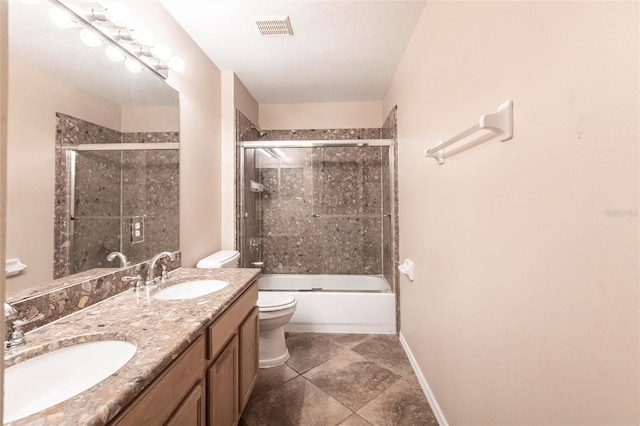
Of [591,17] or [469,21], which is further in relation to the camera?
[469,21]

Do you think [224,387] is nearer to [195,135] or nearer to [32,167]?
[32,167]

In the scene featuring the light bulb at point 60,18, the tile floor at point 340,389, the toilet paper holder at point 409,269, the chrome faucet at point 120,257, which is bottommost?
the tile floor at point 340,389

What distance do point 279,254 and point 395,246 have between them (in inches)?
57.4

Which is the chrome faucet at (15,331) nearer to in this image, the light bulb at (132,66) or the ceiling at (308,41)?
the light bulb at (132,66)

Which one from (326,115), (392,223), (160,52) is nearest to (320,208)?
(392,223)

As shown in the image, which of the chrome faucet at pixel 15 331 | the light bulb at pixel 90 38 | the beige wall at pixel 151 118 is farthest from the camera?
the beige wall at pixel 151 118

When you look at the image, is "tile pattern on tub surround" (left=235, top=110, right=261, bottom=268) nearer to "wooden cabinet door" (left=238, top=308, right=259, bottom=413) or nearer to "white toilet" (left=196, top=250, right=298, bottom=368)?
"white toilet" (left=196, top=250, right=298, bottom=368)

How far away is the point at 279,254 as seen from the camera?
3391 mm

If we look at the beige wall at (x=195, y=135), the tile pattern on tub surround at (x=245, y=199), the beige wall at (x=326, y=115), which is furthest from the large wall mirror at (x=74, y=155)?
the beige wall at (x=326, y=115)

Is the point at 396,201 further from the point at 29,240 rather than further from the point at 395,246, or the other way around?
the point at 29,240

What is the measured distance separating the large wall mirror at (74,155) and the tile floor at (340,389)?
120 centimetres

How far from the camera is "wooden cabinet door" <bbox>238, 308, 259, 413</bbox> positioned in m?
1.46

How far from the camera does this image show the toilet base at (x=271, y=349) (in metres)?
2.13

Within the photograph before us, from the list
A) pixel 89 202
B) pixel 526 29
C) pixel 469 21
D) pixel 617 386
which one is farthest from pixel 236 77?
pixel 617 386
